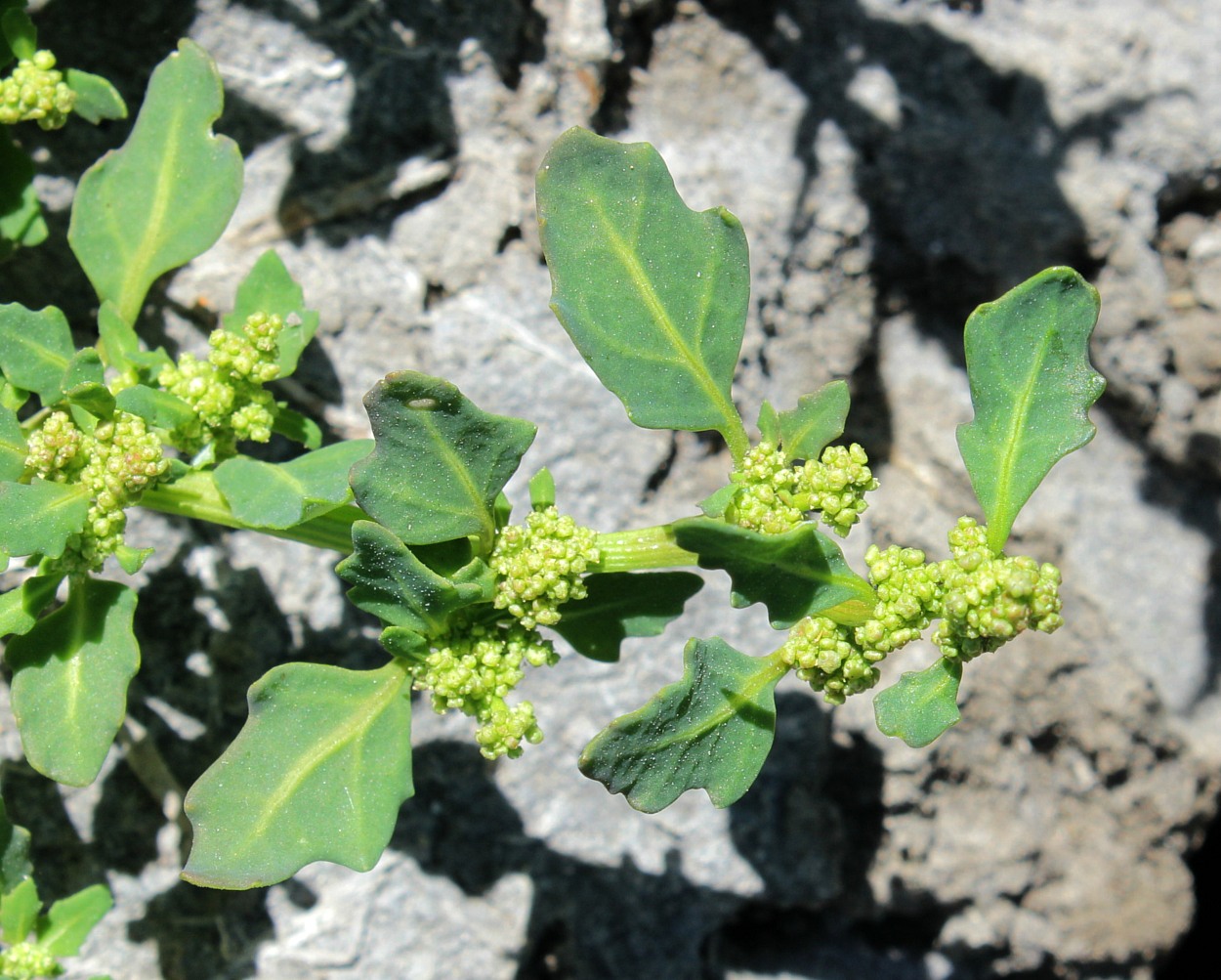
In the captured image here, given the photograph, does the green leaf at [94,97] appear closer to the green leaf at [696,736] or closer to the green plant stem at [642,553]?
the green plant stem at [642,553]

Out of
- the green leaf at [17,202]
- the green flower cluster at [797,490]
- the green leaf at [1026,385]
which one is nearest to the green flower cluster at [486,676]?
the green flower cluster at [797,490]

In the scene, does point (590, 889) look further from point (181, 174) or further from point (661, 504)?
point (181, 174)

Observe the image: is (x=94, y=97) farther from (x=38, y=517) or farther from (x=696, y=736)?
(x=696, y=736)

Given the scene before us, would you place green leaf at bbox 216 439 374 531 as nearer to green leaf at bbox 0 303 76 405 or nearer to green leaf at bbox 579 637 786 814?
green leaf at bbox 0 303 76 405

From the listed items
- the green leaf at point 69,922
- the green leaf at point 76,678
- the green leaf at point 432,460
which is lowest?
the green leaf at point 69,922

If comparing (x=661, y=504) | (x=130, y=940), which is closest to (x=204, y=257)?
(x=661, y=504)
